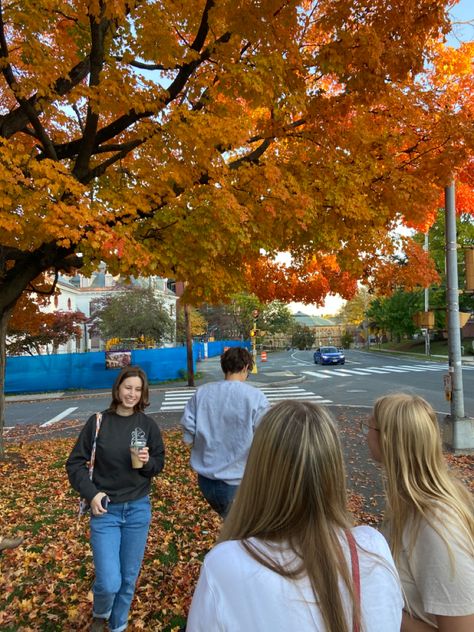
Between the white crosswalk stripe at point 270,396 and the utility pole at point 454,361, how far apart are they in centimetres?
622

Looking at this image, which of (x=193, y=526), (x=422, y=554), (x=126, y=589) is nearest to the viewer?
(x=422, y=554)

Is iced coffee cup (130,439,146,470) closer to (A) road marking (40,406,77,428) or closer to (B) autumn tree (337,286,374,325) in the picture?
(A) road marking (40,406,77,428)

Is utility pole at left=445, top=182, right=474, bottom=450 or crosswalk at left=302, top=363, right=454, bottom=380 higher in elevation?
utility pole at left=445, top=182, right=474, bottom=450

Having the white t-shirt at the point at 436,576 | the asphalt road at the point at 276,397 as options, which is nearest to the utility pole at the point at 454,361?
the asphalt road at the point at 276,397

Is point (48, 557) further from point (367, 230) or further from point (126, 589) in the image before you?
point (367, 230)

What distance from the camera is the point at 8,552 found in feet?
13.5

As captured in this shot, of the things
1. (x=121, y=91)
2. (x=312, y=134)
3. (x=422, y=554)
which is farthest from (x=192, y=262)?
(x=422, y=554)

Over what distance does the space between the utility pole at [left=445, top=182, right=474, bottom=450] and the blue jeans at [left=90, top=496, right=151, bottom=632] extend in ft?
21.9

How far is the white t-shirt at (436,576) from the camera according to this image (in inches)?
51.0

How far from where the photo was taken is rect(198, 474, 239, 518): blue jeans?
300 cm

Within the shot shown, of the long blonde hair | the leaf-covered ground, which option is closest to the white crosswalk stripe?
the leaf-covered ground

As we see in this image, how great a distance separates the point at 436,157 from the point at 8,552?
25.5ft

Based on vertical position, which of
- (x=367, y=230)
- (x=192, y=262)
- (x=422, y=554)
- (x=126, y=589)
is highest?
(x=367, y=230)

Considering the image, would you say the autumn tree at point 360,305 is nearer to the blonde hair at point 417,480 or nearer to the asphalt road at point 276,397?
the asphalt road at point 276,397
